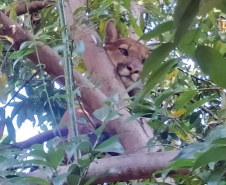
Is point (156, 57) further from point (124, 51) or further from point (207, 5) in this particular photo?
point (124, 51)

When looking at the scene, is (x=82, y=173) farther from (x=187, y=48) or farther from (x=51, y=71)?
(x=51, y=71)

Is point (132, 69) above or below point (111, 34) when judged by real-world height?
below

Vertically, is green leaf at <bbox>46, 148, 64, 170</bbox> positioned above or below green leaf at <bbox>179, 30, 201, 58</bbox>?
below

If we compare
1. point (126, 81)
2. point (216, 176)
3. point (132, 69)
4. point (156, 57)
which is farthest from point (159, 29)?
point (132, 69)

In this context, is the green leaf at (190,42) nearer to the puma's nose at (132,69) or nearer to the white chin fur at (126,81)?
the white chin fur at (126,81)

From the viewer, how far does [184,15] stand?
323mm

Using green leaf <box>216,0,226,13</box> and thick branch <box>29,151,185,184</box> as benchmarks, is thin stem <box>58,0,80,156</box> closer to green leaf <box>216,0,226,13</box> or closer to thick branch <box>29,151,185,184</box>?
thick branch <box>29,151,185,184</box>

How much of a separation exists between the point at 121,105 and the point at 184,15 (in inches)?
36.7

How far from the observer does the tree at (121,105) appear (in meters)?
0.45

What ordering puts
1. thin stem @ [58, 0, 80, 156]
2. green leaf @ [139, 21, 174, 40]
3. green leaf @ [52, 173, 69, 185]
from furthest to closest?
thin stem @ [58, 0, 80, 156] < green leaf @ [52, 173, 69, 185] < green leaf @ [139, 21, 174, 40]

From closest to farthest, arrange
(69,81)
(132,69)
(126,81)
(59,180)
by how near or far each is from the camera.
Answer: (59,180) < (69,81) < (126,81) < (132,69)

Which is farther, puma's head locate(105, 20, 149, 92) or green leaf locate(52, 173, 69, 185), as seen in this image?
puma's head locate(105, 20, 149, 92)

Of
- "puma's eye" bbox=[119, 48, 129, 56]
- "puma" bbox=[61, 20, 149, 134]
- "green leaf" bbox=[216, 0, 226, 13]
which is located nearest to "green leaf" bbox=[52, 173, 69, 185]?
"green leaf" bbox=[216, 0, 226, 13]

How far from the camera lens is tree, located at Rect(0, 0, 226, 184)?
1.48 ft
